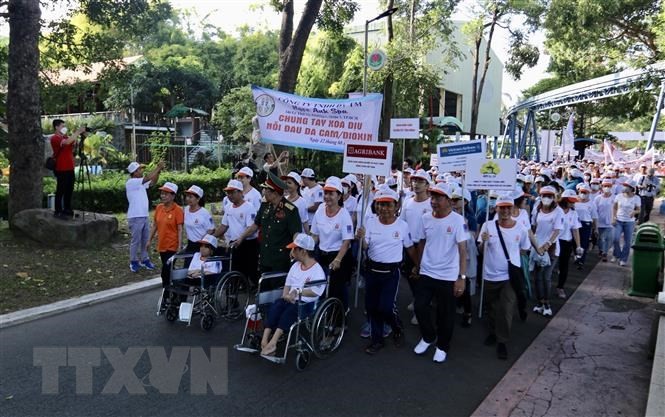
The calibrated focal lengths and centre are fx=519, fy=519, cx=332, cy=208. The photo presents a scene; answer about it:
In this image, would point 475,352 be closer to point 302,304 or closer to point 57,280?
point 302,304

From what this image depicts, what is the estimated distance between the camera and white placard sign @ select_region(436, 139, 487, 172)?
7.00 m

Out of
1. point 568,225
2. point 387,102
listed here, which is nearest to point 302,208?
point 568,225

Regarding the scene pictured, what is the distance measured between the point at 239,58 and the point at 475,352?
41415mm

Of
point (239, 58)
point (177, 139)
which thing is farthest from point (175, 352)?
point (239, 58)

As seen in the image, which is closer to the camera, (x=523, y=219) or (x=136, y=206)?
(x=523, y=219)

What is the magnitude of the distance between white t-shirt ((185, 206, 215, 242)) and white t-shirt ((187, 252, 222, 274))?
49cm

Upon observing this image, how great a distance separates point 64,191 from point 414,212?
6.78m

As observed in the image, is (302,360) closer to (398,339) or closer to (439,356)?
(398,339)

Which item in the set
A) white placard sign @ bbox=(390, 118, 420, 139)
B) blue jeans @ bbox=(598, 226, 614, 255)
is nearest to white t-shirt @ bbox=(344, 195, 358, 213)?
white placard sign @ bbox=(390, 118, 420, 139)

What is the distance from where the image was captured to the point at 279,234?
5.86m

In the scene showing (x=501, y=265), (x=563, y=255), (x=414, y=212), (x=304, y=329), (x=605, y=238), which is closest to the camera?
(x=304, y=329)

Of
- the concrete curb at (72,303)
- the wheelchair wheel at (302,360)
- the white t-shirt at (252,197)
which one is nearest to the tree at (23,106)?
the concrete curb at (72,303)

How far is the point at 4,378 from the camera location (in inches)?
187

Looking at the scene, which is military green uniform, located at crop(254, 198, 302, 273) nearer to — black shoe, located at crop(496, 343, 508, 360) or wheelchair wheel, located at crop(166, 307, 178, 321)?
wheelchair wheel, located at crop(166, 307, 178, 321)
